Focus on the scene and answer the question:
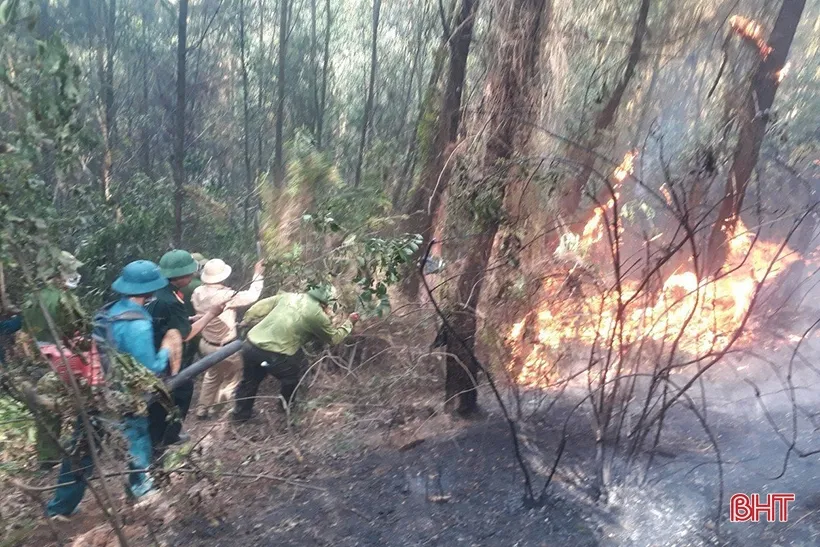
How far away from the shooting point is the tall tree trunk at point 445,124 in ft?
22.8

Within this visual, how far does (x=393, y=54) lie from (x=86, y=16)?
25.3 feet

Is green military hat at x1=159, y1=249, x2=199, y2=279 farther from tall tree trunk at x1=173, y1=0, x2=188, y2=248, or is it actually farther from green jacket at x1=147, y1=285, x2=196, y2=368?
tall tree trunk at x1=173, y1=0, x2=188, y2=248

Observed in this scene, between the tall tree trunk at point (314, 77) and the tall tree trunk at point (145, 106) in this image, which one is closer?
the tall tree trunk at point (145, 106)

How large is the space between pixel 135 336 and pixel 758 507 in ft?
14.0

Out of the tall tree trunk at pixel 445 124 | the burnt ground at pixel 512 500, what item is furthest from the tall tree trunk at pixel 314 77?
the burnt ground at pixel 512 500

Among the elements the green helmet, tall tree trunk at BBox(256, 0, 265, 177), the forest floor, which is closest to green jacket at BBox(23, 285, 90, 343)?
the forest floor

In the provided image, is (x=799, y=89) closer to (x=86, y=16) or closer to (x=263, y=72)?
(x=263, y=72)

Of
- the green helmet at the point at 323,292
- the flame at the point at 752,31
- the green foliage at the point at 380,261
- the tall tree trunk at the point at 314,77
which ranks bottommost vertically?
the green helmet at the point at 323,292

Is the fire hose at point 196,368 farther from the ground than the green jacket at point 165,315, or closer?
closer

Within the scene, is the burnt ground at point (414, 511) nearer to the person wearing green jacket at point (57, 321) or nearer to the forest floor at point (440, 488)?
the forest floor at point (440, 488)

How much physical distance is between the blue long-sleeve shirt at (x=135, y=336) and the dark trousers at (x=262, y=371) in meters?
1.29

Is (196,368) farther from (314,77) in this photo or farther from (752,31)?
(314,77)

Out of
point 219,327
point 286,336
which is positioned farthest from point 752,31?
point 219,327

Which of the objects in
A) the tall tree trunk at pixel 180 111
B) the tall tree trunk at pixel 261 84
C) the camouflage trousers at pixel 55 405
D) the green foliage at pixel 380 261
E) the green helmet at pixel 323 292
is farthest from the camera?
the tall tree trunk at pixel 261 84
